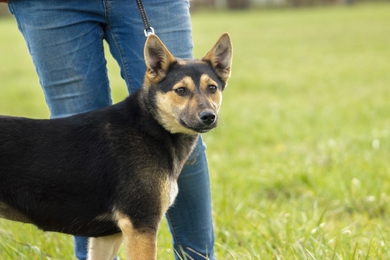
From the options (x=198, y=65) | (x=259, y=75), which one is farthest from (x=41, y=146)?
(x=259, y=75)

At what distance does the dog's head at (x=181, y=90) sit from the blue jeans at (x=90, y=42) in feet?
0.44

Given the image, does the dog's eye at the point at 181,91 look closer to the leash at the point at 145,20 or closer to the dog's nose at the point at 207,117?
the dog's nose at the point at 207,117

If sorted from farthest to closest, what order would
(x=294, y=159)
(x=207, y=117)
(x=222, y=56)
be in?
(x=294, y=159) < (x=222, y=56) < (x=207, y=117)

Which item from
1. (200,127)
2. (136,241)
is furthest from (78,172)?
(200,127)

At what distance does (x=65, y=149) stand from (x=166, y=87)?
750 millimetres

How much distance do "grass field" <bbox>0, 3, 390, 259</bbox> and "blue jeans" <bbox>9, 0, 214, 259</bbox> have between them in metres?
0.98

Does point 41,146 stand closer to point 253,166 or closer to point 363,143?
point 253,166

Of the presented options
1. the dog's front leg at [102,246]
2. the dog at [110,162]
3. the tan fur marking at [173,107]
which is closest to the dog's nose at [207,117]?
the dog at [110,162]

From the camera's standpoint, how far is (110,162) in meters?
3.25

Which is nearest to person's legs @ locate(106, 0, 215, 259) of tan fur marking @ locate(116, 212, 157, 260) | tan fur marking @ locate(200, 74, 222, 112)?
tan fur marking @ locate(200, 74, 222, 112)

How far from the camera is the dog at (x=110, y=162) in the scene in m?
3.12

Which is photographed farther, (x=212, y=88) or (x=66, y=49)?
(x=212, y=88)

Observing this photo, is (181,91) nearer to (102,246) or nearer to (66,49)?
(66,49)

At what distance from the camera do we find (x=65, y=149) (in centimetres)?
321
